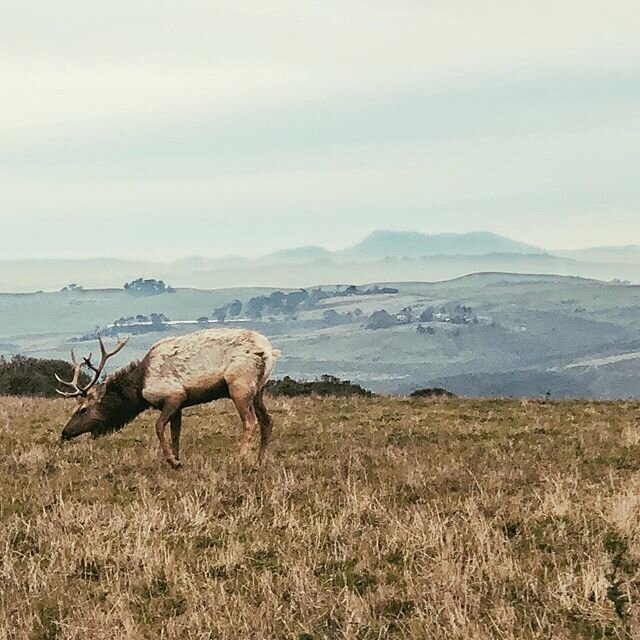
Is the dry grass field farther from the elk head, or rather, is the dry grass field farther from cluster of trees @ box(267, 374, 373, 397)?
cluster of trees @ box(267, 374, 373, 397)

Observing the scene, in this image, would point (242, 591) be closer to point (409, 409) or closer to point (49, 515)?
point (49, 515)

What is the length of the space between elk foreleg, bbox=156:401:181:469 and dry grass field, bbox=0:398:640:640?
0.32 metres

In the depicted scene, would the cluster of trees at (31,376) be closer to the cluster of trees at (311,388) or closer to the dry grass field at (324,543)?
the cluster of trees at (311,388)

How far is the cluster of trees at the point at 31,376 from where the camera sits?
35.2 meters

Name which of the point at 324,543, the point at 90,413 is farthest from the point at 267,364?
the point at 324,543

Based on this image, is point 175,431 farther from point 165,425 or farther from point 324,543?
point 324,543

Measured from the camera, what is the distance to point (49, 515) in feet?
34.1

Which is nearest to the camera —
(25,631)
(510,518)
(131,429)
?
(25,631)

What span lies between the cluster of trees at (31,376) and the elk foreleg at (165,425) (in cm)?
1930

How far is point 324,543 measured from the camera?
29.1ft

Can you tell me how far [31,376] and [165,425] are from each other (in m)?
23.3

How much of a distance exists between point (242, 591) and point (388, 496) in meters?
3.74

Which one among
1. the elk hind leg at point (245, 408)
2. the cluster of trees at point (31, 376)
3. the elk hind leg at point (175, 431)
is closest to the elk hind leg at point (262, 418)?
the elk hind leg at point (245, 408)

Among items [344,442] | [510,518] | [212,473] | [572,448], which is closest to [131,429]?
[344,442]
